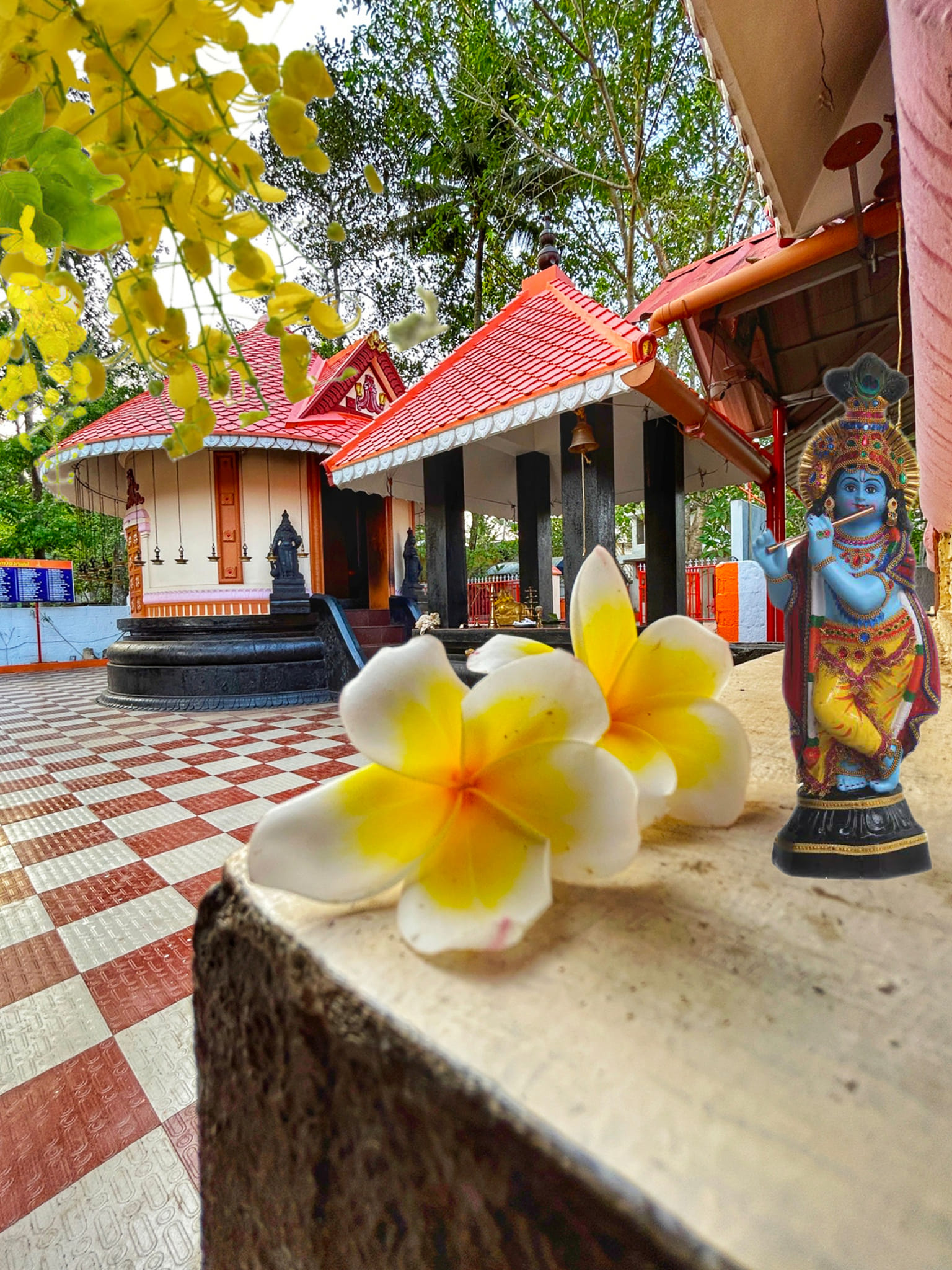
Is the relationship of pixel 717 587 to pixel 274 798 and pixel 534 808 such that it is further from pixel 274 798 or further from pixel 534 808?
pixel 534 808

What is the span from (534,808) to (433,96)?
11586mm

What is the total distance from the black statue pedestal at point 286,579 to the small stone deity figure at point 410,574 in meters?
1.48

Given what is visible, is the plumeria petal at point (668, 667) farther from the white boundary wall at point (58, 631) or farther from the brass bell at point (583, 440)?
the white boundary wall at point (58, 631)

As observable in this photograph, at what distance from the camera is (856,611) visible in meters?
0.52

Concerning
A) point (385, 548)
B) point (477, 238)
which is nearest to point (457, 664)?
point (385, 548)

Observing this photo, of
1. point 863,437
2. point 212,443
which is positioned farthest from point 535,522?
point 863,437

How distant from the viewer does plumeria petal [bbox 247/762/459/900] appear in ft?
1.12

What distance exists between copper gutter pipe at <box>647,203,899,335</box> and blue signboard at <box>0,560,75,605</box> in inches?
470

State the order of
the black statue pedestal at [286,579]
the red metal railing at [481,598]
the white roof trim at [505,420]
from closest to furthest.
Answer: the white roof trim at [505,420], the black statue pedestal at [286,579], the red metal railing at [481,598]

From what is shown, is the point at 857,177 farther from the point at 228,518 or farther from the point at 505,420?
the point at 228,518

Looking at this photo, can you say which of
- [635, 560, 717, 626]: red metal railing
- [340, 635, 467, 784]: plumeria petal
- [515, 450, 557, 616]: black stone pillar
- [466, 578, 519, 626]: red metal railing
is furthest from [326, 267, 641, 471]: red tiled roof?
[466, 578, 519, 626]: red metal railing

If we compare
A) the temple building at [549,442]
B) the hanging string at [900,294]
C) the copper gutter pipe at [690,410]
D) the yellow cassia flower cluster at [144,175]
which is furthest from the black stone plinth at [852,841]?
the temple building at [549,442]

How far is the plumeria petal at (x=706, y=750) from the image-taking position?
48 cm

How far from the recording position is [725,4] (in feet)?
3.65
